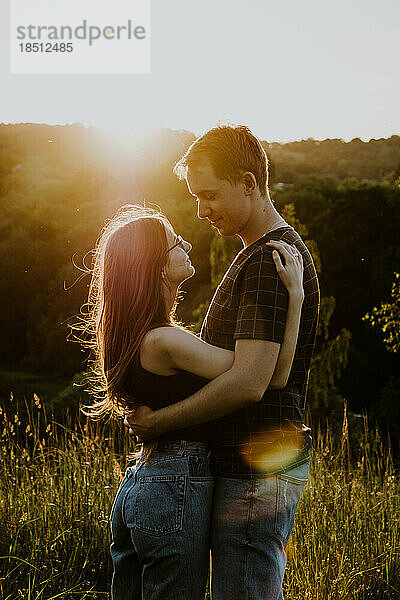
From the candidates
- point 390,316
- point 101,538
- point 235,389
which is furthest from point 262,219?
point 390,316

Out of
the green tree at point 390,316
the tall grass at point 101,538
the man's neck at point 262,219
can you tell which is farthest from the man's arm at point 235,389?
the green tree at point 390,316

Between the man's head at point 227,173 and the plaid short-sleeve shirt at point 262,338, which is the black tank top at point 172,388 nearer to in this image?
the plaid short-sleeve shirt at point 262,338

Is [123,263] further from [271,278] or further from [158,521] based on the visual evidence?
[158,521]

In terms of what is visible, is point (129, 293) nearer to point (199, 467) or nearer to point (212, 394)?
point (212, 394)

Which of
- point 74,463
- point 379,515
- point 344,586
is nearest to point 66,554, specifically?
point 74,463

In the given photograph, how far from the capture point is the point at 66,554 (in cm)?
329

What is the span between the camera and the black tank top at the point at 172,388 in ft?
6.14

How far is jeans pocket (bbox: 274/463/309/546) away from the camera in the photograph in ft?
6.12

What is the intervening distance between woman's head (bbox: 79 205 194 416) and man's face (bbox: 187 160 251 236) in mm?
156

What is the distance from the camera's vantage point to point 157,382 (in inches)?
74.1

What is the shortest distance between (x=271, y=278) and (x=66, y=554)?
2.12 metres

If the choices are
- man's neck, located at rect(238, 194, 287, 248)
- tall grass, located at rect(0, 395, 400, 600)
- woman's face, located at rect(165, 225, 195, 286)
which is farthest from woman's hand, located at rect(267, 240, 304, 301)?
tall grass, located at rect(0, 395, 400, 600)

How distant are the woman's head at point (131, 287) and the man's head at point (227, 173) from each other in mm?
167

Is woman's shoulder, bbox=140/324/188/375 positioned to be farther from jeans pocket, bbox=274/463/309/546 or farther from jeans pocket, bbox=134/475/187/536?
jeans pocket, bbox=274/463/309/546
